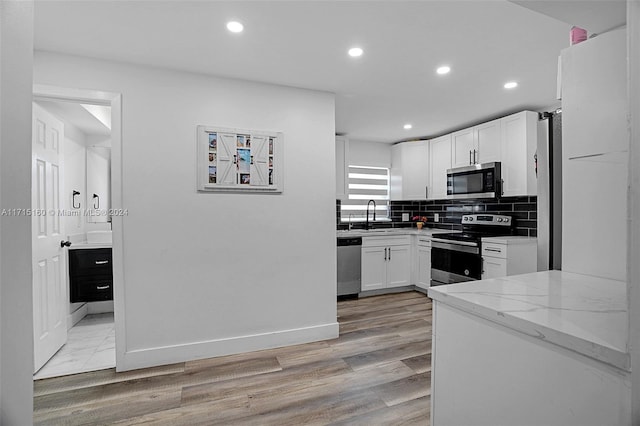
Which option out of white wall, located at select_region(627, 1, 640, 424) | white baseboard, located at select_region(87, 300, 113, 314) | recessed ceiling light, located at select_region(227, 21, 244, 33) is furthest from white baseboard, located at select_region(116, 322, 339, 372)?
white wall, located at select_region(627, 1, 640, 424)

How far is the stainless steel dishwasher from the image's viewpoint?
165 inches

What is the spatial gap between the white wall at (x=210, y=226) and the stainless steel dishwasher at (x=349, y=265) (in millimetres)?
1159

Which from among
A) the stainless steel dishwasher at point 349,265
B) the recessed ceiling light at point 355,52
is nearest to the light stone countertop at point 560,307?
the recessed ceiling light at point 355,52

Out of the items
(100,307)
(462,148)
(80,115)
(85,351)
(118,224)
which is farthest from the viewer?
(462,148)

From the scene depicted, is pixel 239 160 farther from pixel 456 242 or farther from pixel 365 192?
pixel 365 192

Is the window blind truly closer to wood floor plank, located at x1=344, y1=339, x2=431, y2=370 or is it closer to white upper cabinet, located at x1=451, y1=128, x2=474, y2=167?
white upper cabinet, located at x1=451, y1=128, x2=474, y2=167

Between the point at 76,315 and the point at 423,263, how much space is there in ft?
14.3

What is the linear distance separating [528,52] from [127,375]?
3.81m

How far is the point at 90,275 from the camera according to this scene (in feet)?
11.0

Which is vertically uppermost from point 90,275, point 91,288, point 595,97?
point 595,97

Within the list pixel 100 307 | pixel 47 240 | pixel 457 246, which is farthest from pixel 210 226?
pixel 457 246

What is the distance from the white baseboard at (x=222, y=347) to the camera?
242cm

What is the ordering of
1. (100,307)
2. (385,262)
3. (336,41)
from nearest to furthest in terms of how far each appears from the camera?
(336,41), (100,307), (385,262)

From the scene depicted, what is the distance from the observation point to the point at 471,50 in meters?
2.21
